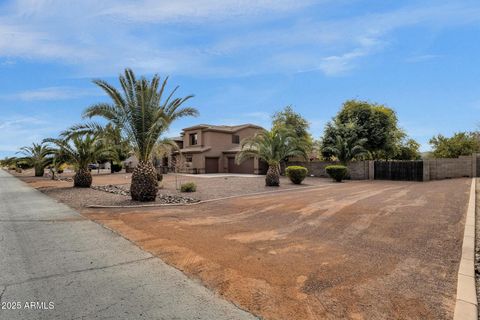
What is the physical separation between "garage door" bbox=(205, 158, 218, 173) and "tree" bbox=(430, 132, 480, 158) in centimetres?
2804

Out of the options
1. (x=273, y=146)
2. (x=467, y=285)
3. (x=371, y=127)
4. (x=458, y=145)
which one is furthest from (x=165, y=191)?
(x=458, y=145)

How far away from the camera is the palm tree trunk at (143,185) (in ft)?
43.0

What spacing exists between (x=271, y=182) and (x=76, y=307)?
56.7 ft

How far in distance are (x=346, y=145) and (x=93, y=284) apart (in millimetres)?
27674

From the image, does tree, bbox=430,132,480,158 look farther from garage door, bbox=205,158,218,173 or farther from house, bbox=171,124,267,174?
garage door, bbox=205,158,218,173

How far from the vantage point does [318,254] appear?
18.2 feet

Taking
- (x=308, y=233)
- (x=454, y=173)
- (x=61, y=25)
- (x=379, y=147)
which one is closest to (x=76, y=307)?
(x=308, y=233)

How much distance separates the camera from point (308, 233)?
23.5ft

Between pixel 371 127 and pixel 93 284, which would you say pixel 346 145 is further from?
pixel 93 284

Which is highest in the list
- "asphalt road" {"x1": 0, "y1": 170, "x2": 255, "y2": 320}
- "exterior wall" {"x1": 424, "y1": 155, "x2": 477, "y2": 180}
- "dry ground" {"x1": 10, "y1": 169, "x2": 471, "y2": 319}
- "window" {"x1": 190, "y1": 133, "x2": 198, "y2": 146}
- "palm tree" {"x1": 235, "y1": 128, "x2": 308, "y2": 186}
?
"window" {"x1": 190, "y1": 133, "x2": 198, "y2": 146}

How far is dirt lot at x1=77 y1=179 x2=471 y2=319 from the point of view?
12.0 feet

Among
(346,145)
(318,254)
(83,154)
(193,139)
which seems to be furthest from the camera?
(193,139)

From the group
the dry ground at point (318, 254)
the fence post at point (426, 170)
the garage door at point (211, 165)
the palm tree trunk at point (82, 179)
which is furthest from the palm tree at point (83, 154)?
the fence post at point (426, 170)

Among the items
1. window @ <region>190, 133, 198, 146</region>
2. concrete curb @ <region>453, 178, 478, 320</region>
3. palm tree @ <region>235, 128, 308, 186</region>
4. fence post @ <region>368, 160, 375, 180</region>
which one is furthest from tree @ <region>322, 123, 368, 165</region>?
concrete curb @ <region>453, 178, 478, 320</region>
